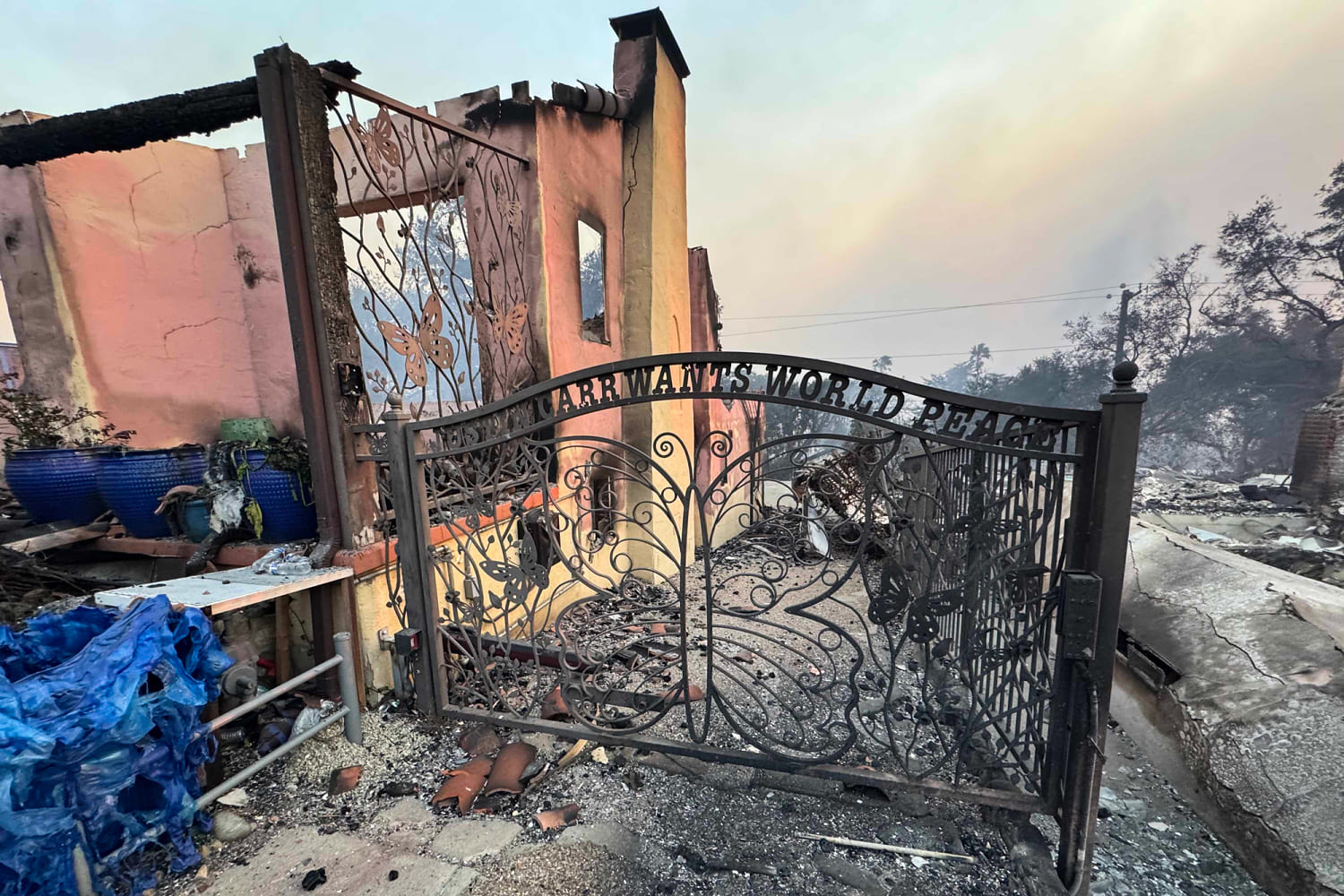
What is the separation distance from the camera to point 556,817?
2.12m

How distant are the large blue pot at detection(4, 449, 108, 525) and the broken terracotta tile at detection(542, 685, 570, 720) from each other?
3.23 m

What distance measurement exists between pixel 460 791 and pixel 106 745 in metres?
1.25

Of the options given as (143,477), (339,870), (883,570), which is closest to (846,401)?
(883,570)

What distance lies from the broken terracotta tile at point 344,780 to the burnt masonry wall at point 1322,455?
1428 cm

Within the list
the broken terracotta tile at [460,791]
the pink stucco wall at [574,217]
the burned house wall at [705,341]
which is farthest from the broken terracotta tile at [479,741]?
the burned house wall at [705,341]

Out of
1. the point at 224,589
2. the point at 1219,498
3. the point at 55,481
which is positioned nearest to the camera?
the point at 224,589

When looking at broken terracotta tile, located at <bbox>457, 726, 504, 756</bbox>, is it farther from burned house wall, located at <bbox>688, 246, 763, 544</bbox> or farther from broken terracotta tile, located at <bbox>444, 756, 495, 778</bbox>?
burned house wall, located at <bbox>688, 246, 763, 544</bbox>

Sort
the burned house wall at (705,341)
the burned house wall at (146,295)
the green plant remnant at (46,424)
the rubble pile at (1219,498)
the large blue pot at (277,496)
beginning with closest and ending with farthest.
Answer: the large blue pot at (277,496)
the green plant remnant at (46,424)
the burned house wall at (146,295)
the burned house wall at (705,341)
the rubble pile at (1219,498)

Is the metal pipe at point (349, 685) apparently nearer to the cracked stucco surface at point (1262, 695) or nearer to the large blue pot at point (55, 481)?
the large blue pot at point (55, 481)

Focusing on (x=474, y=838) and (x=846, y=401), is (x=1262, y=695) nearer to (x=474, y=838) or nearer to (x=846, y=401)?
(x=846, y=401)

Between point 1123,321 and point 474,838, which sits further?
point 1123,321

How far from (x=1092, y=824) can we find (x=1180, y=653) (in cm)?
195

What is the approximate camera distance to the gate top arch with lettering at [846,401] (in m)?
1.75

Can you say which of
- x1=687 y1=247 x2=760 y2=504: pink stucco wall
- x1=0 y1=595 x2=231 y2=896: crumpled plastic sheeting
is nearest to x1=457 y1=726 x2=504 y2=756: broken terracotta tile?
x1=0 y1=595 x2=231 y2=896: crumpled plastic sheeting
